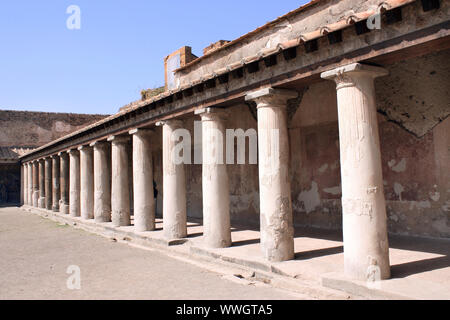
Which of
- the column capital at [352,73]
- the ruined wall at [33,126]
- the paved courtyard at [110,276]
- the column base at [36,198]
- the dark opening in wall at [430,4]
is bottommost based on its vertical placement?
the paved courtyard at [110,276]

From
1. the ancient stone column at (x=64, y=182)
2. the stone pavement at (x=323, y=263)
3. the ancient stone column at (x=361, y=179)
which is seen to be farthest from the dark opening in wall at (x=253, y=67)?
the ancient stone column at (x=64, y=182)

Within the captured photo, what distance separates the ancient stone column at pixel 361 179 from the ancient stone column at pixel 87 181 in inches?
430

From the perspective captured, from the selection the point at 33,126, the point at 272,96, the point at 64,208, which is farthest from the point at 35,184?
the point at 272,96

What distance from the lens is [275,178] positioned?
6078mm

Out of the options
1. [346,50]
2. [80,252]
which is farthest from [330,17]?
[80,252]

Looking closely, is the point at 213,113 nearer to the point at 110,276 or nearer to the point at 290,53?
the point at 290,53

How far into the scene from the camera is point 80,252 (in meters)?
8.56

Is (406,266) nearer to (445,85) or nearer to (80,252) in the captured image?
(445,85)

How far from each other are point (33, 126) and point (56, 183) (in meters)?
13.8

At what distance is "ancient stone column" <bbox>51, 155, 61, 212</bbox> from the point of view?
18156mm

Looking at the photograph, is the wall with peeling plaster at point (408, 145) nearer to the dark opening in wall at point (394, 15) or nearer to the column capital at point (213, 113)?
the column capital at point (213, 113)

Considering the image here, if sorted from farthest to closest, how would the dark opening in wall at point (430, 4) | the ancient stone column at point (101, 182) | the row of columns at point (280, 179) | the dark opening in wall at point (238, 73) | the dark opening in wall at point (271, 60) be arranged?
the ancient stone column at point (101, 182), the dark opening in wall at point (238, 73), the dark opening in wall at point (271, 60), the row of columns at point (280, 179), the dark opening in wall at point (430, 4)

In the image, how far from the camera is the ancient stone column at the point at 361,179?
4621mm
